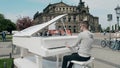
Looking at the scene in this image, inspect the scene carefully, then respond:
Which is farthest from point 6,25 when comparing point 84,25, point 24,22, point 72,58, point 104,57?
point 84,25

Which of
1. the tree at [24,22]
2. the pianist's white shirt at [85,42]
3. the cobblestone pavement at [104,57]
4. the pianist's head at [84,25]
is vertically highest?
the tree at [24,22]

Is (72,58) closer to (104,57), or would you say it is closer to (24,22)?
(104,57)

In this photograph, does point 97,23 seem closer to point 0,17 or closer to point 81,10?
point 81,10

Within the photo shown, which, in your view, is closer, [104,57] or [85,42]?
[85,42]

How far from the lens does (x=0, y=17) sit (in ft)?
443

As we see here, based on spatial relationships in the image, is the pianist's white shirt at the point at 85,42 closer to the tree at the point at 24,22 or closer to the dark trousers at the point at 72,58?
the dark trousers at the point at 72,58

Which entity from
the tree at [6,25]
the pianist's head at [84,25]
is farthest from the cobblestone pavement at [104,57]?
the tree at [6,25]

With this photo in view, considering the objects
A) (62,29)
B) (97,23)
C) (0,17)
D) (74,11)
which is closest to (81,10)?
(74,11)

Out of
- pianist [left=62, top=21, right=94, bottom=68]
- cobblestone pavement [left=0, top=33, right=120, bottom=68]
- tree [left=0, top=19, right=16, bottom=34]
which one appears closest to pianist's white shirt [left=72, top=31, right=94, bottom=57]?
pianist [left=62, top=21, right=94, bottom=68]

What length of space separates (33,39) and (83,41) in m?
1.18

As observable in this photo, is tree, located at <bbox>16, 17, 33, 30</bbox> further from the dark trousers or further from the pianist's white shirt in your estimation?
the pianist's white shirt

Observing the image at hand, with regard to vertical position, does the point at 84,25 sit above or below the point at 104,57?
above

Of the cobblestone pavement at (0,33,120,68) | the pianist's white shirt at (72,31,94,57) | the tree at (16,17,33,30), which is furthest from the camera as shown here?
the tree at (16,17,33,30)

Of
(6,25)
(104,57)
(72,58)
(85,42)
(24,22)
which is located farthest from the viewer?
(6,25)
